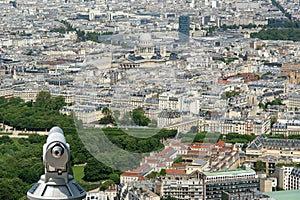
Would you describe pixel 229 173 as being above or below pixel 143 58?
below

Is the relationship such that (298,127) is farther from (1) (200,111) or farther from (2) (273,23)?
(2) (273,23)

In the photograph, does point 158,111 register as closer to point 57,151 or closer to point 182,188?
point 182,188

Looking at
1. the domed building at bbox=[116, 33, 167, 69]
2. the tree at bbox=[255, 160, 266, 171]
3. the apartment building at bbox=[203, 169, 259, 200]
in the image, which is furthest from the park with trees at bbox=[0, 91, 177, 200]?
the tree at bbox=[255, 160, 266, 171]

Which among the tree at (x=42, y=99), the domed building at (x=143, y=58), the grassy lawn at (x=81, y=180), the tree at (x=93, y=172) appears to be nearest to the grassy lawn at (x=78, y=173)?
the grassy lawn at (x=81, y=180)

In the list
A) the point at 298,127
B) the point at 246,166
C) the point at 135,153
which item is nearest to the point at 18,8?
the point at 298,127

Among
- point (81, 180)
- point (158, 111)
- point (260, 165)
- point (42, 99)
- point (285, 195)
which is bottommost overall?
point (42, 99)

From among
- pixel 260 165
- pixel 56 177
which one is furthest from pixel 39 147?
pixel 56 177
